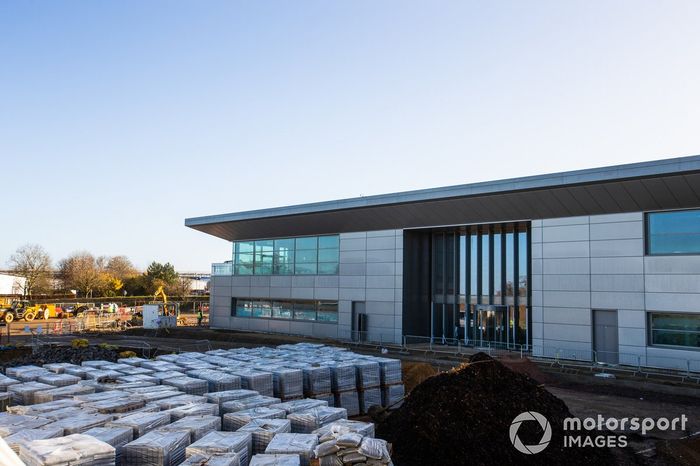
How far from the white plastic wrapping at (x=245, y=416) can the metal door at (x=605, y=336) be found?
1973 centimetres

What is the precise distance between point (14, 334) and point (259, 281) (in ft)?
63.6

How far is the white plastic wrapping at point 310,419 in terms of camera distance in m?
10.1

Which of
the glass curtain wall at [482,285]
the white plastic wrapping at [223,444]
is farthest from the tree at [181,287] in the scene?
the white plastic wrapping at [223,444]

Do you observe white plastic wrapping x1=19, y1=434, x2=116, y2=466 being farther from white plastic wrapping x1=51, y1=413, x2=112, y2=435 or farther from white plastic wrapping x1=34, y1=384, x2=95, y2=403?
white plastic wrapping x1=34, y1=384, x2=95, y2=403

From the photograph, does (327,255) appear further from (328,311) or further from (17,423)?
(17,423)

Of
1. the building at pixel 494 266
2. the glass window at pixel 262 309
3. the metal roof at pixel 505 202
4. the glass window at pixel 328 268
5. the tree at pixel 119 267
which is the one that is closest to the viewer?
the metal roof at pixel 505 202

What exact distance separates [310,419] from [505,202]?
20305 millimetres

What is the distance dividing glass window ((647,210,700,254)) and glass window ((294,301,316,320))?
822 inches

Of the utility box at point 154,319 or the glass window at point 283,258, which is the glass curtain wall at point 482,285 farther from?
the utility box at point 154,319

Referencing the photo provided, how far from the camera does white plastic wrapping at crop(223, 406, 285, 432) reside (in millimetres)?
10164

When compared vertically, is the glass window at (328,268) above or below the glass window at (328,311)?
above

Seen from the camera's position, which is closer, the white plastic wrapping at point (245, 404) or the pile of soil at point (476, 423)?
the pile of soil at point (476, 423)

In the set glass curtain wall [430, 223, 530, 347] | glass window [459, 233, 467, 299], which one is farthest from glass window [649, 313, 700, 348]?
glass window [459, 233, 467, 299]

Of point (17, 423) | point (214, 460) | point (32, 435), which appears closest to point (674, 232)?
point (214, 460)
